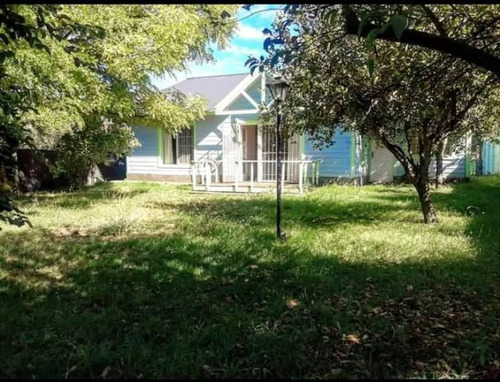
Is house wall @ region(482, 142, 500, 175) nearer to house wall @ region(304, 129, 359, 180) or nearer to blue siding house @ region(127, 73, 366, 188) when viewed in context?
blue siding house @ region(127, 73, 366, 188)

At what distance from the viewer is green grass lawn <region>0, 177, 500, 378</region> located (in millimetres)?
2805

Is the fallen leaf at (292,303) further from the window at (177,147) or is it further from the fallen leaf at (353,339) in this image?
the window at (177,147)

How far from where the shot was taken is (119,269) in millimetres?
5039

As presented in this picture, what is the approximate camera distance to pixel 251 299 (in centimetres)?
400

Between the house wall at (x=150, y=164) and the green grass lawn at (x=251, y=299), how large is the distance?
10.1 meters

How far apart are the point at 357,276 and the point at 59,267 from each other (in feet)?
11.3

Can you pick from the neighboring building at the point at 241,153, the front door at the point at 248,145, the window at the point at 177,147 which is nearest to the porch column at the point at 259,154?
the neighboring building at the point at 241,153

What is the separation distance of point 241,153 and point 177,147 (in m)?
3.22

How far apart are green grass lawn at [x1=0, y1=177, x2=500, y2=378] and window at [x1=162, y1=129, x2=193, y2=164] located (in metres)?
10.2

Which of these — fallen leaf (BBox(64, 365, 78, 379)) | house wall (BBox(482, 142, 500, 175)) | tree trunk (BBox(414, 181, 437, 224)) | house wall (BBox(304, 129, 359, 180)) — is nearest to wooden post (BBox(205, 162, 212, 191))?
house wall (BBox(304, 129, 359, 180))

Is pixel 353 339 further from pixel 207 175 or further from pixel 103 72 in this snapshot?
pixel 207 175

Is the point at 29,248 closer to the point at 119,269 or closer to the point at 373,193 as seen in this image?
the point at 119,269

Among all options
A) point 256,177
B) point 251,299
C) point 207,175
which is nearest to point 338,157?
point 256,177

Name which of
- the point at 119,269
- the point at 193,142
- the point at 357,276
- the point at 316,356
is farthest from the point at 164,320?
the point at 193,142
